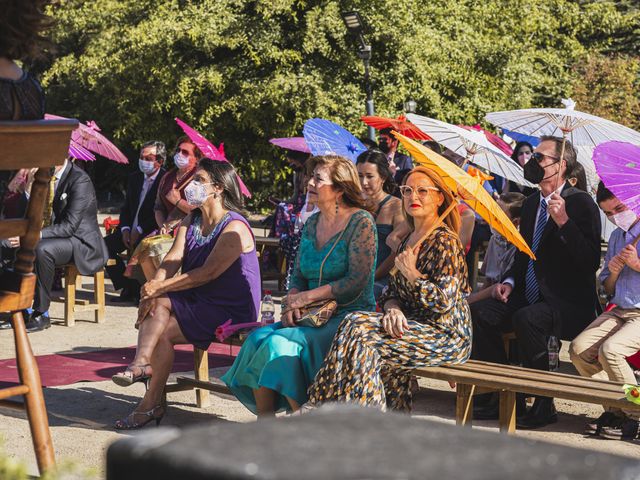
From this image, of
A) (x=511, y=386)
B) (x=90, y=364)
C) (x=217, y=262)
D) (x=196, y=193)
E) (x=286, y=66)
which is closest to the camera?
(x=511, y=386)

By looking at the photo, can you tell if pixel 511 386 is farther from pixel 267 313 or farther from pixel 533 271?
pixel 267 313

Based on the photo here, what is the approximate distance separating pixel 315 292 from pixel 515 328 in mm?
1453

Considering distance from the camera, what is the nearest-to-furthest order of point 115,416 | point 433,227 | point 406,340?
point 406,340
point 433,227
point 115,416

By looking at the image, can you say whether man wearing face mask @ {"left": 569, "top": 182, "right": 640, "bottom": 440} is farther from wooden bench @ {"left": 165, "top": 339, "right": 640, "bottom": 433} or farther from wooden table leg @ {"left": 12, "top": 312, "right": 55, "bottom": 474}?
wooden table leg @ {"left": 12, "top": 312, "right": 55, "bottom": 474}

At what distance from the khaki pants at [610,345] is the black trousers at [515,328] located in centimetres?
22

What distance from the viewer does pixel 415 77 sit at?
24.1m

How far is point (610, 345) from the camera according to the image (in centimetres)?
618

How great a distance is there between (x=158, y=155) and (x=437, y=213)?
6.09 metres

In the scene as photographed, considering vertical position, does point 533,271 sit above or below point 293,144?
below

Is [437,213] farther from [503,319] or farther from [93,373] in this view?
[93,373]

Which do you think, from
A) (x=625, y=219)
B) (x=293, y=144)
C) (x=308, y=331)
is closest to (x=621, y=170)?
(x=625, y=219)

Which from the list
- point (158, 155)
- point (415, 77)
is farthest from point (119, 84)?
point (158, 155)

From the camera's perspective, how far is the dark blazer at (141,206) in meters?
11.4

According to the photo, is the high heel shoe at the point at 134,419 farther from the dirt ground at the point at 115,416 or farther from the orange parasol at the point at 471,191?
the orange parasol at the point at 471,191
